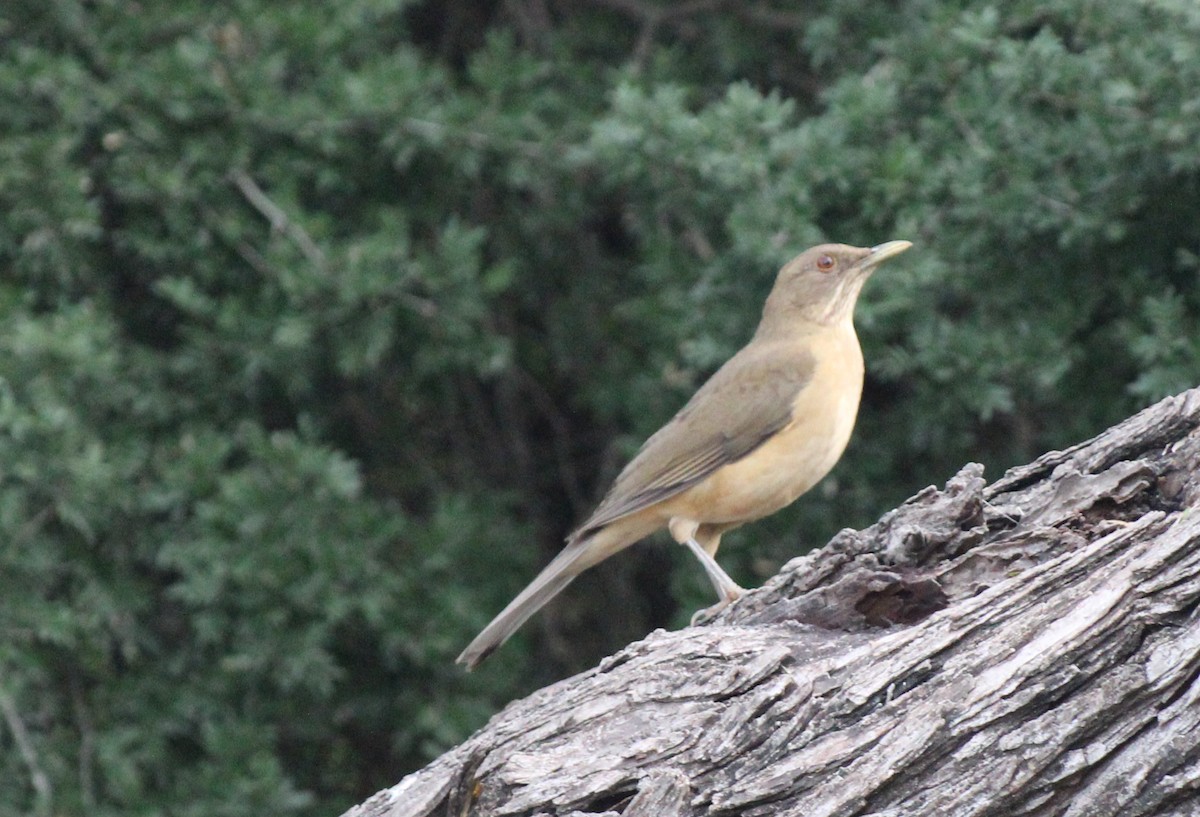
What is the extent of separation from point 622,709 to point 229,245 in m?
3.92

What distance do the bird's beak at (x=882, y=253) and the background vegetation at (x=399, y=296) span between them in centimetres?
8

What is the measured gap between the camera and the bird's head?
22.1 feet

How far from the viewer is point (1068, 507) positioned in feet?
15.4

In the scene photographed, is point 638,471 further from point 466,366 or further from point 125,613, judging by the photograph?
point 125,613

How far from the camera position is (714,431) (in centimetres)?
666

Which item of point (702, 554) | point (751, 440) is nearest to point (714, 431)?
point (751, 440)

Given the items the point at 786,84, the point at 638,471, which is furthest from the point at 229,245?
the point at 786,84

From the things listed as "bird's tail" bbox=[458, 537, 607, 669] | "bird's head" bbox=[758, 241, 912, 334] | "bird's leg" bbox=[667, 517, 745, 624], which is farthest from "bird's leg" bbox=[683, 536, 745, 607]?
"bird's head" bbox=[758, 241, 912, 334]

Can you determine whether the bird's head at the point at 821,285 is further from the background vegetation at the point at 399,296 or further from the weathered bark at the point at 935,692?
the weathered bark at the point at 935,692

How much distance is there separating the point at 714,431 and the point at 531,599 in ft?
3.31

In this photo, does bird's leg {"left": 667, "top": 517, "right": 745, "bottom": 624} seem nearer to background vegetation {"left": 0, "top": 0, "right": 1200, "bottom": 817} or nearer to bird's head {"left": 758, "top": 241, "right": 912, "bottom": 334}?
background vegetation {"left": 0, "top": 0, "right": 1200, "bottom": 817}

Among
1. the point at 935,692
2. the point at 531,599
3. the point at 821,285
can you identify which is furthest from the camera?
the point at 821,285

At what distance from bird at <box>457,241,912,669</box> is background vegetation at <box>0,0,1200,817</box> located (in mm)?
182

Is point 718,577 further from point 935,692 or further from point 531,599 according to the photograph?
point 935,692
